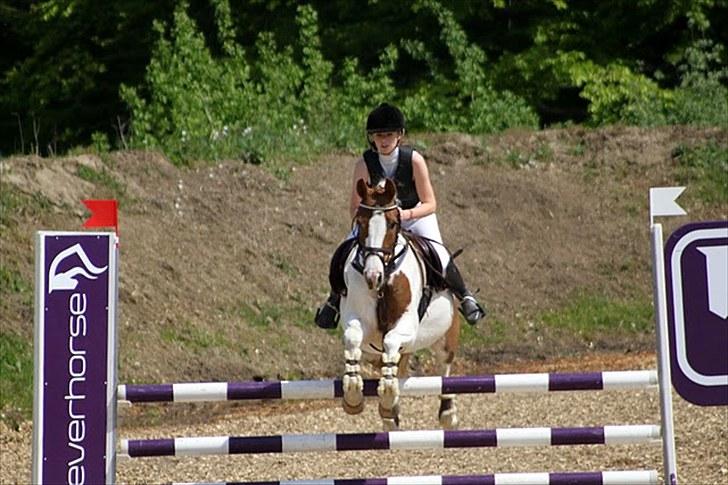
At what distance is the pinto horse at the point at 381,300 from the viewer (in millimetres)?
9211

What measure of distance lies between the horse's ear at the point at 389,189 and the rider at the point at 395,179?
1.34ft

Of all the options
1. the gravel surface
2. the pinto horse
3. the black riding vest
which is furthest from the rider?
the gravel surface

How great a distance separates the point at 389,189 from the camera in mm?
9398

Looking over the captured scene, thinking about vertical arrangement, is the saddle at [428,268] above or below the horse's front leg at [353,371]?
above

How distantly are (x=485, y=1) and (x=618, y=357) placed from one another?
41.9 feet

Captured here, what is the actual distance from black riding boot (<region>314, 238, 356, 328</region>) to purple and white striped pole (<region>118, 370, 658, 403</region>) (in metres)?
0.99

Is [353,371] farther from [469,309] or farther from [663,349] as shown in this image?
[663,349]

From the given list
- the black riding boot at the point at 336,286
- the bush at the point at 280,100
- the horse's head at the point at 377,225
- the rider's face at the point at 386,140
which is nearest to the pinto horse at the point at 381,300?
the horse's head at the point at 377,225

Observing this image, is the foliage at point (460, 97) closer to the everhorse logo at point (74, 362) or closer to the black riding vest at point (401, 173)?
the black riding vest at point (401, 173)

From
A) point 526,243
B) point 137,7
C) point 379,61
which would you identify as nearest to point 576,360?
point 526,243

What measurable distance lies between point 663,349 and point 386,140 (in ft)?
7.32

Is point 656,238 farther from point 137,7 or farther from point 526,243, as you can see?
point 137,7

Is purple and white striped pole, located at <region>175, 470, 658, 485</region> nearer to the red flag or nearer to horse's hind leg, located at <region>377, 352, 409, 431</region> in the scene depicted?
horse's hind leg, located at <region>377, 352, 409, 431</region>

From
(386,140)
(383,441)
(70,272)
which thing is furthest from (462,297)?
(70,272)
